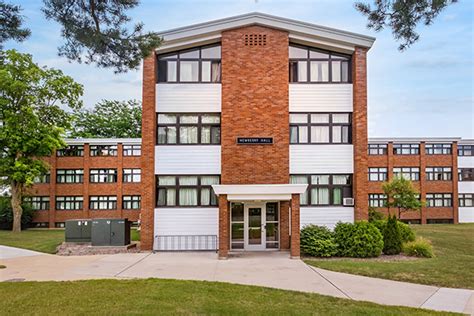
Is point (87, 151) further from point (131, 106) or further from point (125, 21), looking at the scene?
point (125, 21)

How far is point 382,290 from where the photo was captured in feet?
32.2

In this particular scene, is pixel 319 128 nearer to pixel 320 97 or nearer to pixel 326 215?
pixel 320 97

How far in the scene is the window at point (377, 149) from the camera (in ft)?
118

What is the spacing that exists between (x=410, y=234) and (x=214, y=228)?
7.97 meters

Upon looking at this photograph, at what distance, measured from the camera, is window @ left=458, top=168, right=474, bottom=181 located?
37.1 m

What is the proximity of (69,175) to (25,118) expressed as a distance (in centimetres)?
672

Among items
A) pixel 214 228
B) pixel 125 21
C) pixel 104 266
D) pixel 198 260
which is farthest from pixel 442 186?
pixel 125 21

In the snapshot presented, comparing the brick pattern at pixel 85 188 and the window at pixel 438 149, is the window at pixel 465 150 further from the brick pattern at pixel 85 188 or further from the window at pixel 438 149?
the brick pattern at pixel 85 188

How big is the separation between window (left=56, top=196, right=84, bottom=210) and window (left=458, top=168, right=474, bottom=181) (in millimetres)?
32177

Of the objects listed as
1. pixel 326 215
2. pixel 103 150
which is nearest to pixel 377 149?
pixel 326 215

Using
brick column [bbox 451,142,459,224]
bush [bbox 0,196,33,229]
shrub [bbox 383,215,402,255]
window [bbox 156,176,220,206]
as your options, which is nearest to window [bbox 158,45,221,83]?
window [bbox 156,176,220,206]

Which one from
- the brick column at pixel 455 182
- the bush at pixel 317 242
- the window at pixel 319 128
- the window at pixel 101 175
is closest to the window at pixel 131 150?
the window at pixel 101 175

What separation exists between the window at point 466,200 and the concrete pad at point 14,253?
34368 millimetres

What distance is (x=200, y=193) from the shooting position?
17547 mm
